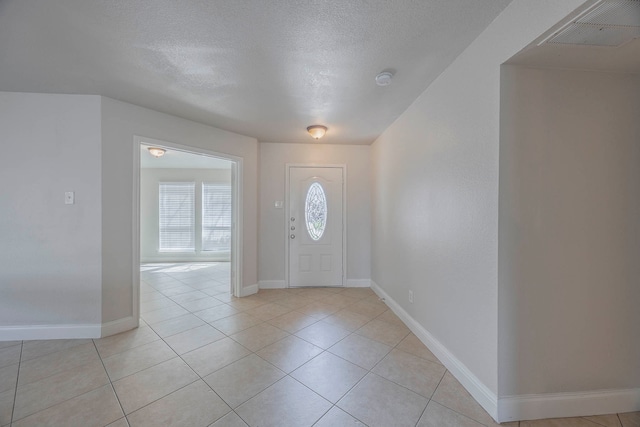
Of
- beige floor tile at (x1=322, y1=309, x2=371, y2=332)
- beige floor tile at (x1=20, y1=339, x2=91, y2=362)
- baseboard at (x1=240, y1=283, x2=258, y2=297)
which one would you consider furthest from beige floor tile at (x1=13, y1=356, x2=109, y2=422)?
beige floor tile at (x1=322, y1=309, x2=371, y2=332)

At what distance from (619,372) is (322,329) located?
2.16 meters

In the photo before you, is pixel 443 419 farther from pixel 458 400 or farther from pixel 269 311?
Answer: pixel 269 311

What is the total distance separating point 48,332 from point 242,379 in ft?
7.11

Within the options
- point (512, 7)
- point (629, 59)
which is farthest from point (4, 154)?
point (629, 59)

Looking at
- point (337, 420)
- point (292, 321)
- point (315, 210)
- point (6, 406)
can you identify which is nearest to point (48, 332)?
point (6, 406)

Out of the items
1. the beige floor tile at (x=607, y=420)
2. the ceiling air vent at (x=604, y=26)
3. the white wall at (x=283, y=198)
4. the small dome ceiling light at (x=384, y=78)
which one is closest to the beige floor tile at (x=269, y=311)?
the white wall at (x=283, y=198)

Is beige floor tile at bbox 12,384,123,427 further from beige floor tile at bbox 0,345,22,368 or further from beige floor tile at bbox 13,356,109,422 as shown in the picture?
beige floor tile at bbox 0,345,22,368

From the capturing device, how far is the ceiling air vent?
3.41 ft

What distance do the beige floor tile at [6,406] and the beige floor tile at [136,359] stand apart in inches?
18.5

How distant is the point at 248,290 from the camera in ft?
11.9

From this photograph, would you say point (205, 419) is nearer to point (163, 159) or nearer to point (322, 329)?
point (322, 329)

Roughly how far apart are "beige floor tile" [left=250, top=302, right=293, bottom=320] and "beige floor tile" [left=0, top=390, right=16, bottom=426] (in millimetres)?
1814

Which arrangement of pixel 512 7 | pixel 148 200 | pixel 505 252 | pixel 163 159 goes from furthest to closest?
pixel 148 200, pixel 163 159, pixel 505 252, pixel 512 7

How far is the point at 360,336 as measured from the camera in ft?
7.95
